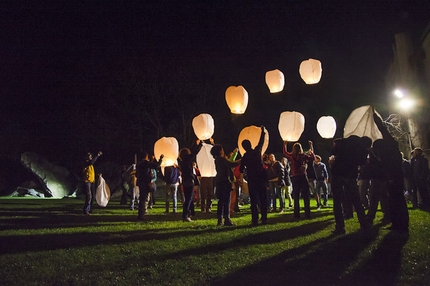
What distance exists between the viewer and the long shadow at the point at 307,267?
3752 millimetres

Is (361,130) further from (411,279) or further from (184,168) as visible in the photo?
(411,279)

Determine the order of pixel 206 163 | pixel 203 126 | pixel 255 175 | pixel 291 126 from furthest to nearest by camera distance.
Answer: pixel 206 163
pixel 203 126
pixel 291 126
pixel 255 175

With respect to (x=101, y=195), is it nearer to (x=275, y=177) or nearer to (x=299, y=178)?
(x=275, y=177)

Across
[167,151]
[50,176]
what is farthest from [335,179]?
[50,176]

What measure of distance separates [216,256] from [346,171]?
322 cm

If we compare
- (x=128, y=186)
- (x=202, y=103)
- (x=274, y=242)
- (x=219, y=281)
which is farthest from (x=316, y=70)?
(x=202, y=103)

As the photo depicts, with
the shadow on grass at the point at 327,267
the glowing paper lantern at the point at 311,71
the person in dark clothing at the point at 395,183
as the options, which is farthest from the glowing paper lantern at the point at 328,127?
the shadow on grass at the point at 327,267

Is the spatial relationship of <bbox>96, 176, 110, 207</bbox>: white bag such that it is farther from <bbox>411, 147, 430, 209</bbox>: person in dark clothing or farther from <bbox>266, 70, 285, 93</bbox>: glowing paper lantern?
<bbox>411, 147, 430, 209</bbox>: person in dark clothing

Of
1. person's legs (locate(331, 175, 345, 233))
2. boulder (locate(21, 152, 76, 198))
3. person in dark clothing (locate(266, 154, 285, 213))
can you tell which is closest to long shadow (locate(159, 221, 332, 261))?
person's legs (locate(331, 175, 345, 233))

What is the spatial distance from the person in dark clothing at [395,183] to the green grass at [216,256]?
29 centimetres

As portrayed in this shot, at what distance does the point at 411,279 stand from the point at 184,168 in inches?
232

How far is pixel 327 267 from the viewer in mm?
4215

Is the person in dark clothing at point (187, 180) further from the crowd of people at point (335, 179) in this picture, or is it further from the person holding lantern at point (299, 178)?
the person holding lantern at point (299, 178)

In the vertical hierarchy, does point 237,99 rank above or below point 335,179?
above
